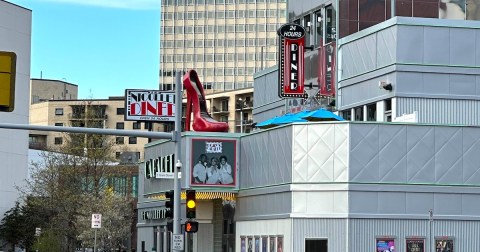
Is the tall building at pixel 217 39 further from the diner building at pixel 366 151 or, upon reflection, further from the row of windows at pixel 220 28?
the diner building at pixel 366 151

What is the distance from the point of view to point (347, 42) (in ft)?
157

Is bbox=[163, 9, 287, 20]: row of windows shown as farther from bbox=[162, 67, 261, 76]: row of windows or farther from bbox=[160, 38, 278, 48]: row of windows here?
bbox=[162, 67, 261, 76]: row of windows

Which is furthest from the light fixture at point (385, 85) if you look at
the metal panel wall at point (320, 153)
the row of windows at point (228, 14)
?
the row of windows at point (228, 14)

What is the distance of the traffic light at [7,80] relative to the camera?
17.7 metres

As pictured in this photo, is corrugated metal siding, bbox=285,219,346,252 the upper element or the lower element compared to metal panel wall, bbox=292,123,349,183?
lower

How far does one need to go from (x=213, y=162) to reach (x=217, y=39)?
15215 centimetres

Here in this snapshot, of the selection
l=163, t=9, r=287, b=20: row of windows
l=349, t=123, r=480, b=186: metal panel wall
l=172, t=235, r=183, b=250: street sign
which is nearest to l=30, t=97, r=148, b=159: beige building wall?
l=163, t=9, r=287, b=20: row of windows

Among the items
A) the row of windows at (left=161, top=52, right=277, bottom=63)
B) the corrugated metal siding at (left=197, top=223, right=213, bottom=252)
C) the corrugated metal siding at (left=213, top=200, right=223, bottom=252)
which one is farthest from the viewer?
the row of windows at (left=161, top=52, right=277, bottom=63)

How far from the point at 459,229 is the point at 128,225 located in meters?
40.2

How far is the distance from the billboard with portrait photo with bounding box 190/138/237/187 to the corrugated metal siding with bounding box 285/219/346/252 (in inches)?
197

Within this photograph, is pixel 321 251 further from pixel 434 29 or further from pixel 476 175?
pixel 434 29

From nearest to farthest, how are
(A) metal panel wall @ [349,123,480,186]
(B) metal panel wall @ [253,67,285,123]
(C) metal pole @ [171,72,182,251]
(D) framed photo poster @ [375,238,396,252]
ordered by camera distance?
(C) metal pole @ [171,72,182,251] < (D) framed photo poster @ [375,238,396,252] < (A) metal panel wall @ [349,123,480,186] < (B) metal panel wall @ [253,67,285,123]

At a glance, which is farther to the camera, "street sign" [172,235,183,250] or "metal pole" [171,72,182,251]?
"street sign" [172,235,183,250]

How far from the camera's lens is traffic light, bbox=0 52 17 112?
58.1ft
